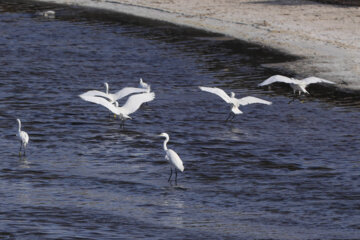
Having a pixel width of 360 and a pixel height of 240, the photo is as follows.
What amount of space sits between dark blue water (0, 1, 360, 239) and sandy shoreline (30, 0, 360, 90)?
1.83 meters

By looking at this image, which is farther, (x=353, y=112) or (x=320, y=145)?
(x=353, y=112)

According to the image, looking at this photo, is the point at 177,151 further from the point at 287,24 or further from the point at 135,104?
the point at 287,24

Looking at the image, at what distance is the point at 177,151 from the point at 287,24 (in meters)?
25.4

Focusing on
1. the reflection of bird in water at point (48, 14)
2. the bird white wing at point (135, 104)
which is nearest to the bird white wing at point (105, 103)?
the bird white wing at point (135, 104)

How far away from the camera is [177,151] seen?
24.7m

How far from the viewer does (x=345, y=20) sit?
158 ft

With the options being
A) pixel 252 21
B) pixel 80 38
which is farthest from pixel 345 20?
pixel 80 38

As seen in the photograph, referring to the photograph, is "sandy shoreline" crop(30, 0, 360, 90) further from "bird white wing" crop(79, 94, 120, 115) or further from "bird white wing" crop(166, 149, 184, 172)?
"bird white wing" crop(166, 149, 184, 172)

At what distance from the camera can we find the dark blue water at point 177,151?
18375mm

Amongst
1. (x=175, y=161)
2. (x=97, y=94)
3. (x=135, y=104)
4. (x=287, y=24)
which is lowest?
(x=175, y=161)

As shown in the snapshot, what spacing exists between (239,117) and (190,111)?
5.91ft

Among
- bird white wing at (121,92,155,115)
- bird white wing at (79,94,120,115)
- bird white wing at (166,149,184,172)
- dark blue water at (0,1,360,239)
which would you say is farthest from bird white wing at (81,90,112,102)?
bird white wing at (166,149,184,172)

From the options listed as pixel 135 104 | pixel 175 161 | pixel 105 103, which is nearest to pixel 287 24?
pixel 135 104

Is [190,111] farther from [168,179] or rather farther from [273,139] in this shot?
[168,179]
